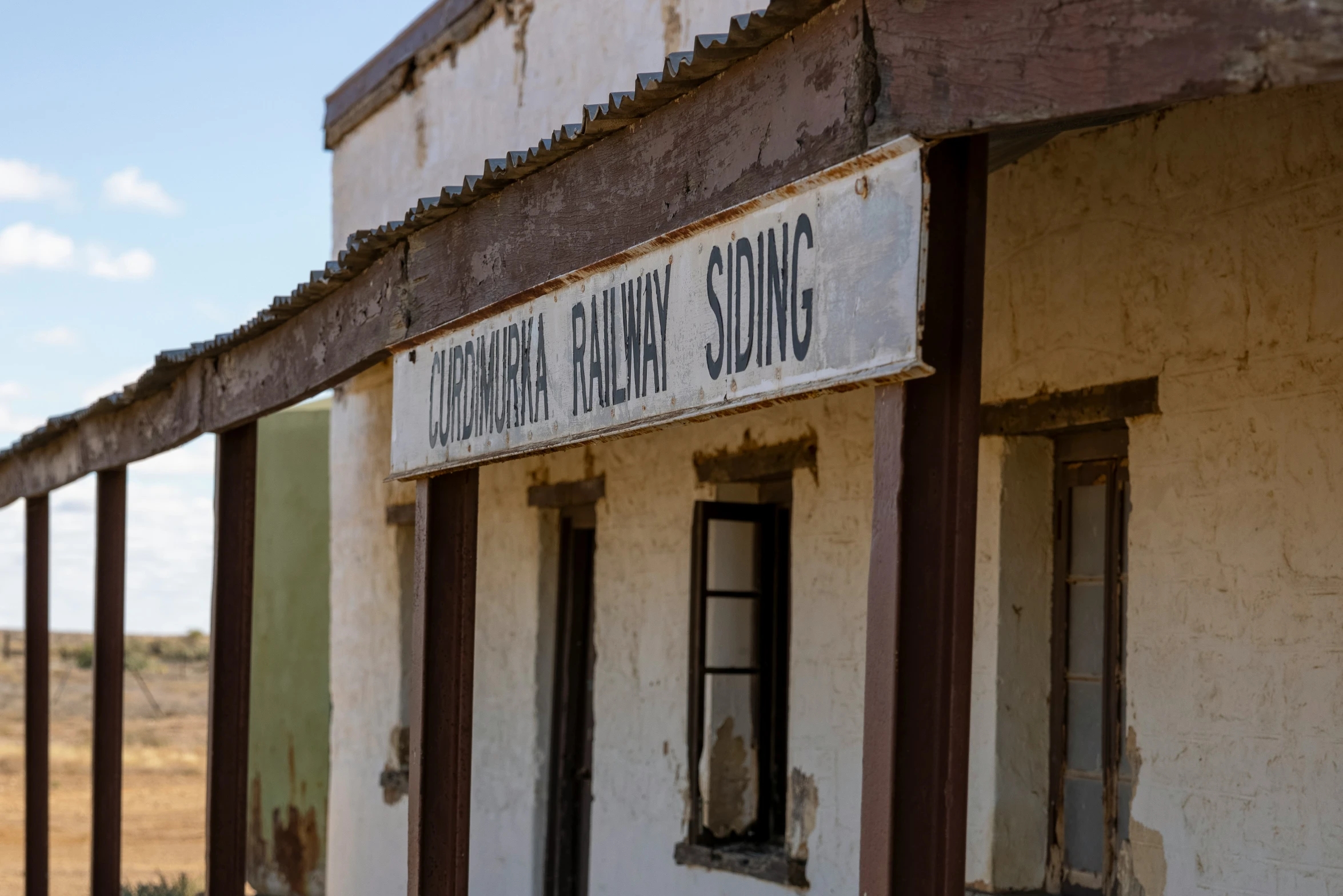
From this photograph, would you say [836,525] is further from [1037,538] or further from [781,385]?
[781,385]

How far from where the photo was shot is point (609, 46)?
282 inches

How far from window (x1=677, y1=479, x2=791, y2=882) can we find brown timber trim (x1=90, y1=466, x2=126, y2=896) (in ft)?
11.4

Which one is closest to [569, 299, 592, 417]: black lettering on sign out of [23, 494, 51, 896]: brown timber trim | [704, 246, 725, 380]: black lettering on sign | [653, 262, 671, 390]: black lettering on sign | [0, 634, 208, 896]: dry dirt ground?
[653, 262, 671, 390]: black lettering on sign

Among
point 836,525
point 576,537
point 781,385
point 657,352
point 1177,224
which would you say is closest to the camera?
point 781,385

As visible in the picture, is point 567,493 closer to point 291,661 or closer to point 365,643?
point 365,643

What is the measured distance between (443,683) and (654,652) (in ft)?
6.10

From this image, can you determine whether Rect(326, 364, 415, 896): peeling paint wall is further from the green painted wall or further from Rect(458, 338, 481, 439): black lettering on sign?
Rect(458, 338, 481, 439): black lettering on sign

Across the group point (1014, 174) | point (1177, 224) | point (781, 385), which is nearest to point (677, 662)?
point (1014, 174)

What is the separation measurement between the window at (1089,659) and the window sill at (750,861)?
1.10 metres

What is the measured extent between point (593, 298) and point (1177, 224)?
1.70 meters

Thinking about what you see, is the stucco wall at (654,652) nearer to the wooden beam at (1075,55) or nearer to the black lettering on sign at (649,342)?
the black lettering on sign at (649,342)

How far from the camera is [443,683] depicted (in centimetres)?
490

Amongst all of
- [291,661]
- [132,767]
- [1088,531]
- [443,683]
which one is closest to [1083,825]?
[1088,531]

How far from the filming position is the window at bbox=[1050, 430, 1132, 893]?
466 centimetres
